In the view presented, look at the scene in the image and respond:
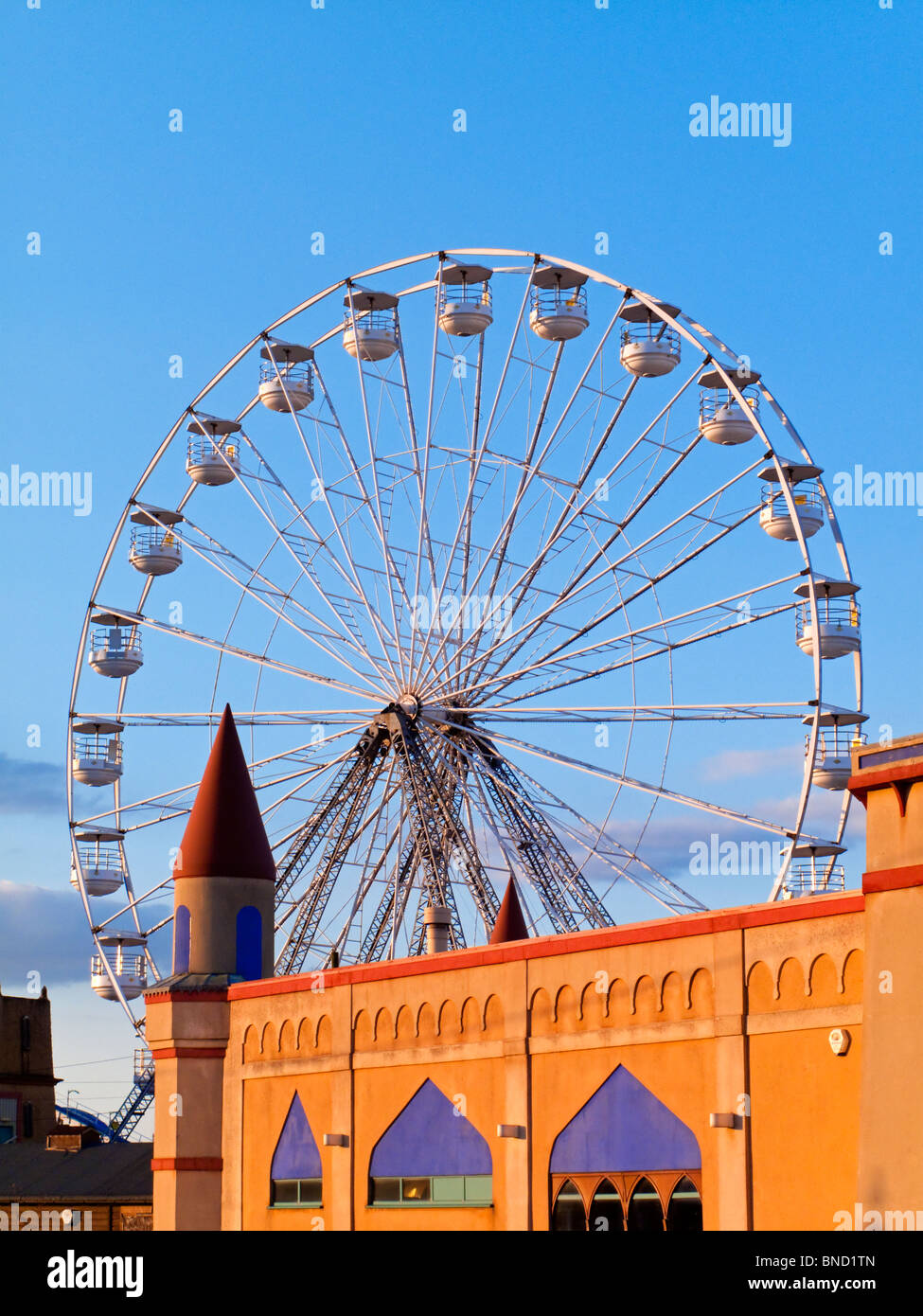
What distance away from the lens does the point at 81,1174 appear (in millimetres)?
46406

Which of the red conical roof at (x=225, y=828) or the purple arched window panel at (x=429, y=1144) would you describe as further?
the red conical roof at (x=225, y=828)

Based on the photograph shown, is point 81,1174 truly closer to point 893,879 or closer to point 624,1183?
point 624,1183

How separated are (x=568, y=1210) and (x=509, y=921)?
16.9 metres

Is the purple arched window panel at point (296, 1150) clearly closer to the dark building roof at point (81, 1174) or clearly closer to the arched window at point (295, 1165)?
the arched window at point (295, 1165)

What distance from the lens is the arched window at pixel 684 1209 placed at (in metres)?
22.0

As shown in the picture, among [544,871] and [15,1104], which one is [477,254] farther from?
[15,1104]

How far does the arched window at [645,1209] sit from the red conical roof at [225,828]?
11.2m

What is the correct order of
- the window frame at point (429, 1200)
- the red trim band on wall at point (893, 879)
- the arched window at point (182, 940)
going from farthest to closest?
the arched window at point (182, 940)
the window frame at point (429, 1200)
the red trim band on wall at point (893, 879)

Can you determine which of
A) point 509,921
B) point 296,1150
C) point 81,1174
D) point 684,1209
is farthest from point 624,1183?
point 81,1174

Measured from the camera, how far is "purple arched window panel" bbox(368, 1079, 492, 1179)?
25281mm

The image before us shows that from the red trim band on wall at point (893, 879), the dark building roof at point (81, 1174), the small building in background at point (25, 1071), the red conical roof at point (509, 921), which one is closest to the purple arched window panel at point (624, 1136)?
the red trim band on wall at point (893, 879)

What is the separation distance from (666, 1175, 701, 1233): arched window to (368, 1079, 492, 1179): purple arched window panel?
11.1 feet

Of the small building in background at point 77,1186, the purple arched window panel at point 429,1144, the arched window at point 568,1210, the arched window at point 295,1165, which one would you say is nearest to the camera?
the arched window at point 568,1210
